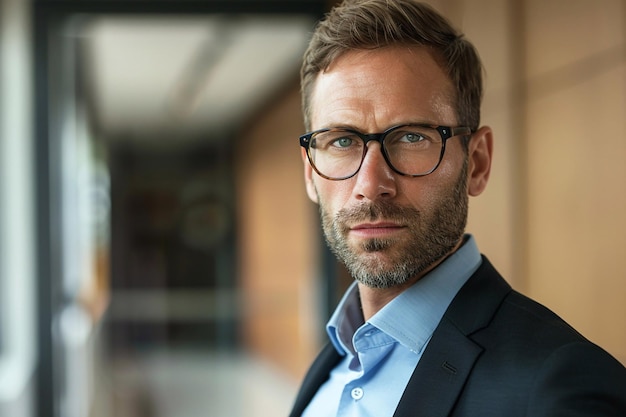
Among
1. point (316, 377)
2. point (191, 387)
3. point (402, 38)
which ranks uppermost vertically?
point (402, 38)

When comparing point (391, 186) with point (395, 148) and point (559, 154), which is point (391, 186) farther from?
point (559, 154)

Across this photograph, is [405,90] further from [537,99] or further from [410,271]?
[537,99]

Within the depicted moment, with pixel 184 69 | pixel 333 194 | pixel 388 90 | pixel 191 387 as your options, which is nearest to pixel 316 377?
pixel 333 194

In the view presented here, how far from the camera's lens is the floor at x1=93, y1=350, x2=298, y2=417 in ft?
21.6

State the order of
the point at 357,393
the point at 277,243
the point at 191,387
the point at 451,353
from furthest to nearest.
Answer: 1. the point at 277,243
2. the point at 191,387
3. the point at 357,393
4. the point at 451,353

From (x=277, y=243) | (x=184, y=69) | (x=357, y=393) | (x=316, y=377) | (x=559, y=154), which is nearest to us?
(x=357, y=393)

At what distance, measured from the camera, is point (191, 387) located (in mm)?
7953

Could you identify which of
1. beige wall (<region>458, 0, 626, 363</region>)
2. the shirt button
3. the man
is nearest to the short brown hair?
the man

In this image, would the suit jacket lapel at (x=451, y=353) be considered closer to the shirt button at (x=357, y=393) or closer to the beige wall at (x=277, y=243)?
the shirt button at (x=357, y=393)

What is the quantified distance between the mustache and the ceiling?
116 inches

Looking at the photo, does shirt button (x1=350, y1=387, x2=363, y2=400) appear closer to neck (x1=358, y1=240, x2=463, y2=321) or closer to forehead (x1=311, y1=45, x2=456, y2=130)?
neck (x1=358, y1=240, x2=463, y2=321)

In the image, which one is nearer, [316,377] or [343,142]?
[343,142]

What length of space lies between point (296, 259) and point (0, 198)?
4450 millimetres

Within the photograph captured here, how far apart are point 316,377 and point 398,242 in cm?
36
